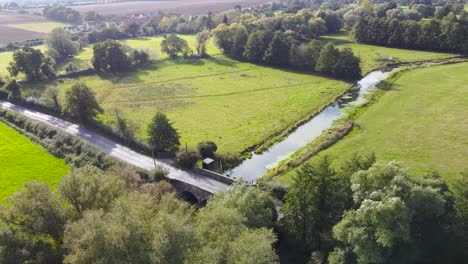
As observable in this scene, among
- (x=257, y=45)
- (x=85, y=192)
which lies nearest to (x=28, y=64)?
(x=257, y=45)

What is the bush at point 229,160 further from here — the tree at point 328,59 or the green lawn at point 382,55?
the green lawn at point 382,55

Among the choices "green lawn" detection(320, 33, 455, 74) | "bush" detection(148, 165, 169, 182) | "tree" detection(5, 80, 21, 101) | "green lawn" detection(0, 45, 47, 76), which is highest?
"green lawn" detection(320, 33, 455, 74)

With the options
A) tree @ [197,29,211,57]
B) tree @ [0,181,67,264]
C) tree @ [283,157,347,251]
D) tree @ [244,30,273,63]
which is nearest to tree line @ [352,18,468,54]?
tree @ [244,30,273,63]

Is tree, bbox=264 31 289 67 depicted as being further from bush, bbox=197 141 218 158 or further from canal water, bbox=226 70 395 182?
bush, bbox=197 141 218 158

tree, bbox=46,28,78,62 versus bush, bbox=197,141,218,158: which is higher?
bush, bbox=197,141,218,158

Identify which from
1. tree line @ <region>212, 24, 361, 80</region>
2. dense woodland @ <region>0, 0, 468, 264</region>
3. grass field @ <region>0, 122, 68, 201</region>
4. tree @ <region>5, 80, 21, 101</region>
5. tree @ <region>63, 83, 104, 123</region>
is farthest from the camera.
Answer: tree line @ <region>212, 24, 361, 80</region>

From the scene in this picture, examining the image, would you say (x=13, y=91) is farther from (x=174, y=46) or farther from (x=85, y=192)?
(x=85, y=192)

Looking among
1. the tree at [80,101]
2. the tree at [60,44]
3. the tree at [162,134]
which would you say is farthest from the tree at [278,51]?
the tree at [60,44]
